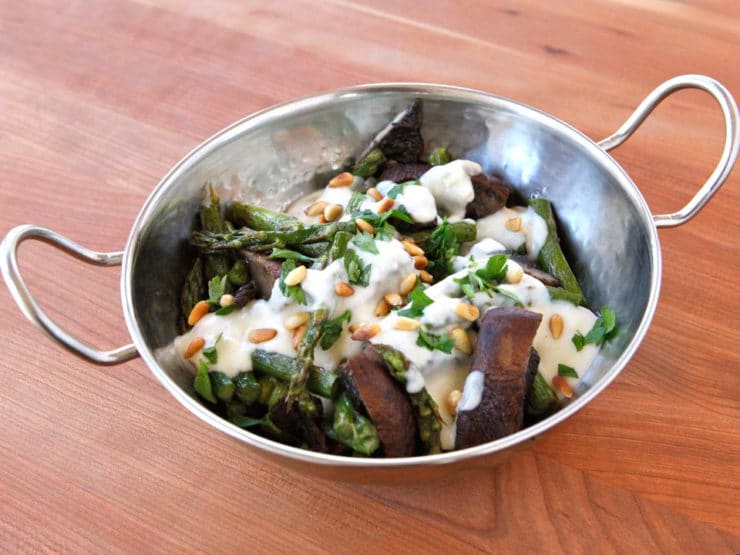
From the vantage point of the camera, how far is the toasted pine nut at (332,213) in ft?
6.74

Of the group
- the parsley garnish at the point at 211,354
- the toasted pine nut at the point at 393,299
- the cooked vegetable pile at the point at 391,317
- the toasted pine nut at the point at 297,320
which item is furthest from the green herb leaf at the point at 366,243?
the parsley garnish at the point at 211,354

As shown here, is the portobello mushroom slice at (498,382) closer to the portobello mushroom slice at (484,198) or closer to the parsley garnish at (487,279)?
the parsley garnish at (487,279)

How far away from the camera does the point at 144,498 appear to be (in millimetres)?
1669

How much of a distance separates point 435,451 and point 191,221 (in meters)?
0.94

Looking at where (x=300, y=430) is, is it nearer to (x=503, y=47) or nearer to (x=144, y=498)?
(x=144, y=498)

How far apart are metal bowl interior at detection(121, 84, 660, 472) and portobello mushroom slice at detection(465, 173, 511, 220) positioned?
0.13 meters

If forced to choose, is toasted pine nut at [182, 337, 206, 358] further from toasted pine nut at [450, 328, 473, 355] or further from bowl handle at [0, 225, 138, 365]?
toasted pine nut at [450, 328, 473, 355]

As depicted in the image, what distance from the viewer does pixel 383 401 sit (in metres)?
1.52

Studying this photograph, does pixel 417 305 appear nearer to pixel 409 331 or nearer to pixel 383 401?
pixel 409 331

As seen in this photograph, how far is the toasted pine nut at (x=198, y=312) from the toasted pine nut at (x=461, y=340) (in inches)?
25.2

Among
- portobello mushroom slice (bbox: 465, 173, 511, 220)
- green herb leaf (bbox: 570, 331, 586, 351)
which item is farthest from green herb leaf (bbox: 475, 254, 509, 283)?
portobello mushroom slice (bbox: 465, 173, 511, 220)

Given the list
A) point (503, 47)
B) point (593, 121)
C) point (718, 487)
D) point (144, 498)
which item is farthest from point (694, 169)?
point (144, 498)

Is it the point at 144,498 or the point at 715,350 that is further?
the point at 715,350

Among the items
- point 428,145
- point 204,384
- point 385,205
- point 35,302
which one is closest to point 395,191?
point 385,205
